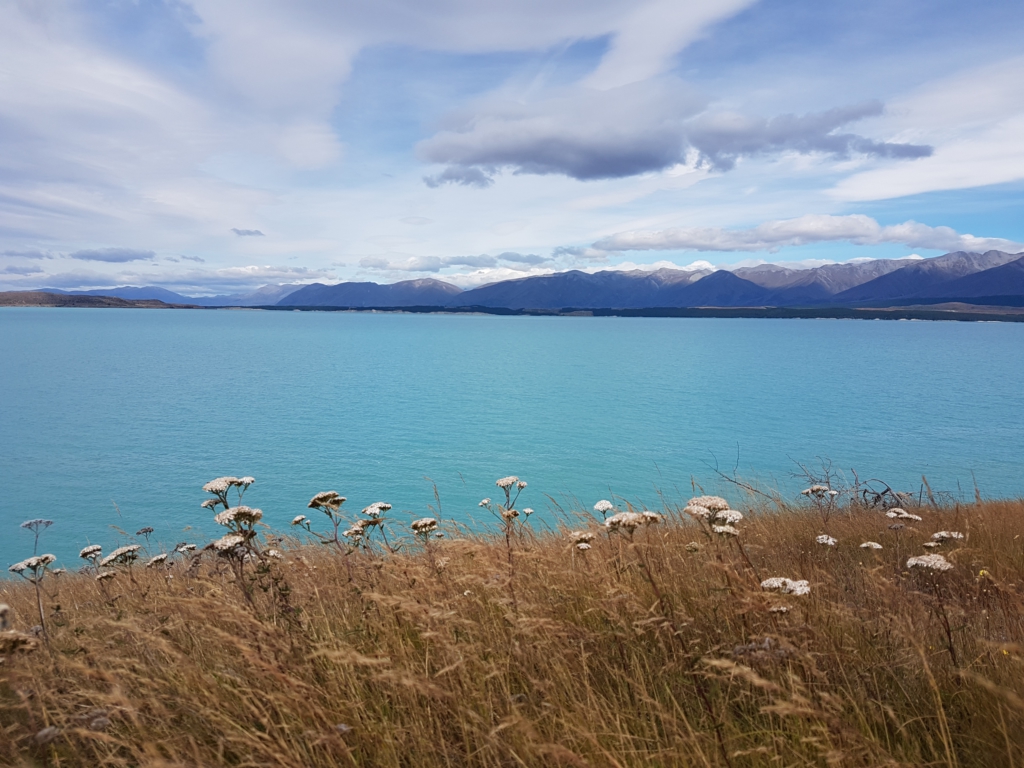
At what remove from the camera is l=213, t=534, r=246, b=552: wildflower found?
13.9 feet

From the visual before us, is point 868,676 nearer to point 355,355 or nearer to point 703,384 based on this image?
point 703,384

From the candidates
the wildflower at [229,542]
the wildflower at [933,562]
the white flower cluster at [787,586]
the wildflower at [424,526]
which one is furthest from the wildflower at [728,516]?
the wildflower at [229,542]

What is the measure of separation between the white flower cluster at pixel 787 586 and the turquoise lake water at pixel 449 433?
960 cm

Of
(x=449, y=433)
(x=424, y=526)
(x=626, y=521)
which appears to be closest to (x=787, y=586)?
(x=626, y=521)

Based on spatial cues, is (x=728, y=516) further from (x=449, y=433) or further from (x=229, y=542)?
(x=449, y=433)

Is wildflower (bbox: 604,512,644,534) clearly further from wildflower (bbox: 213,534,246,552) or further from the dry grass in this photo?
wildflower (bbox: 213,534,246,552)

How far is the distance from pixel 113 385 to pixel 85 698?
6281 cm

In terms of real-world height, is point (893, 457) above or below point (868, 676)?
below

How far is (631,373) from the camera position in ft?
229

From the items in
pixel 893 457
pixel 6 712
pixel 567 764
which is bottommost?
pixel 893 457

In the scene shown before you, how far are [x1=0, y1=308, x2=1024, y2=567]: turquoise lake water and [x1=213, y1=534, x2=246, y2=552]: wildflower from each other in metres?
8.63

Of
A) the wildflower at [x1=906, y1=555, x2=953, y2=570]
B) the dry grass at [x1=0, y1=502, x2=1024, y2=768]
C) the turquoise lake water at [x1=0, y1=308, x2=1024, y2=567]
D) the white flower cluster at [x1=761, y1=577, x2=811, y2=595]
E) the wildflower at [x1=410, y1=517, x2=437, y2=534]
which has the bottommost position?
the turquoise lake water at [x1=0, y1=308, x2=1024, y2=567]

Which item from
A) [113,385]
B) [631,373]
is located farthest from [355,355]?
[631,373]

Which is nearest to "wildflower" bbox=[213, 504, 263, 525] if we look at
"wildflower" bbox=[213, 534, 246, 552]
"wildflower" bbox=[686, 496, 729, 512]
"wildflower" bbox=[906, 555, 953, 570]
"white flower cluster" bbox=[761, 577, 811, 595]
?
"wildflower" bbox=[213, 534, 246, 552]
